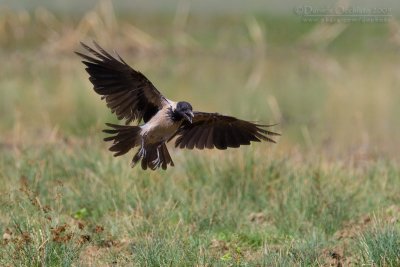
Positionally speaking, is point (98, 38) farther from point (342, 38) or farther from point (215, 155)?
point (215, 155)

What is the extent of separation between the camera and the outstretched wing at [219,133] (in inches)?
268

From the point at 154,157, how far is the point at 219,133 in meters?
0.60

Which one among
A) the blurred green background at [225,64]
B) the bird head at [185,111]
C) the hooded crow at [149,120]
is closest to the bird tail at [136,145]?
the hooded crow at [149,120]

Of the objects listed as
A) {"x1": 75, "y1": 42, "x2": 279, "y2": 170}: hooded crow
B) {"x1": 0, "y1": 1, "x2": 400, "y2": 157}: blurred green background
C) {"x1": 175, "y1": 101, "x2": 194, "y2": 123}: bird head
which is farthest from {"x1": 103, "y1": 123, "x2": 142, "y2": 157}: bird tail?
{"x1": 0, "y1": 1, "x2": 400, "y2": 157}: blurred green background

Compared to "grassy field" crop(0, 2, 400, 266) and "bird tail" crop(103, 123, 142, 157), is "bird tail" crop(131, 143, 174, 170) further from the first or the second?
"grassy field" crop(0, 2, 400, 266)

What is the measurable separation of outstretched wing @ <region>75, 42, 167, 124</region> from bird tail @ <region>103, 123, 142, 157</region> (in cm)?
18

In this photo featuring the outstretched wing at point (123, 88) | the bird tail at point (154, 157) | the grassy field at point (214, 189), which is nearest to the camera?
the grassy field at point (214, 189)

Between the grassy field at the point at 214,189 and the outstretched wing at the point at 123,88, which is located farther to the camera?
the outstretched wing at the point at 123,88

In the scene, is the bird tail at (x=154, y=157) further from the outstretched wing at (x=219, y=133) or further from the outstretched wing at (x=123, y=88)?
the outstretched wing at (x=219, y=133)

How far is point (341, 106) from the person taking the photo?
49.8 feet

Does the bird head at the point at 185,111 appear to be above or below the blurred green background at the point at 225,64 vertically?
below

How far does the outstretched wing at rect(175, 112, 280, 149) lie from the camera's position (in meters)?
6.81

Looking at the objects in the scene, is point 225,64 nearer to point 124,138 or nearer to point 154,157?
point 154,157

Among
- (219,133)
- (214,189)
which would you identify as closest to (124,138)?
(219,133)
